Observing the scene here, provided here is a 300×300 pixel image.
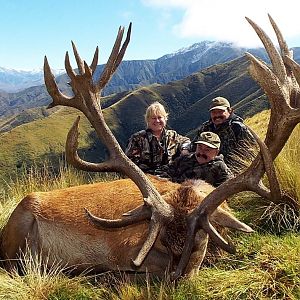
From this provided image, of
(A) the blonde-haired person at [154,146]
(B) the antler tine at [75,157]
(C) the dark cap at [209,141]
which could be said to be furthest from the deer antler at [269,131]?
(A) the blonde-haired person at [154,146]

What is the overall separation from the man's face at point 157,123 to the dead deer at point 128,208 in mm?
2281

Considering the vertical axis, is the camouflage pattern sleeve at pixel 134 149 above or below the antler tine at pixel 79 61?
below

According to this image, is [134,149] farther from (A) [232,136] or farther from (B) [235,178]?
(B) [235,178]

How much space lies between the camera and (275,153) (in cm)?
469

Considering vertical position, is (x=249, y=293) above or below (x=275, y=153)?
below

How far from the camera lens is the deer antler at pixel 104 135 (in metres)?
5.00

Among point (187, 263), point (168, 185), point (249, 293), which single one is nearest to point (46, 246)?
point (168, 185)

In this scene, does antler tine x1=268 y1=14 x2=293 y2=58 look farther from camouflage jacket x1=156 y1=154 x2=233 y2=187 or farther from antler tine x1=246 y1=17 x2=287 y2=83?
camouflage jacket x1=156 y1=154 x2=233 y2=187

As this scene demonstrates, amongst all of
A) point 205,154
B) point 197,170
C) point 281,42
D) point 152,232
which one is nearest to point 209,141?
point 205,154

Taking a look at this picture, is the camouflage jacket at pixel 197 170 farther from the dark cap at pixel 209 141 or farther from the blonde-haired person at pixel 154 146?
the blonde-haired person at pixel 154 146

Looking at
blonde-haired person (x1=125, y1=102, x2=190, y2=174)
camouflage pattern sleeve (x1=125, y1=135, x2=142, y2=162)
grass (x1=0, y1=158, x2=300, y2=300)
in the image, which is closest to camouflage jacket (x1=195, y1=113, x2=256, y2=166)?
blonde-haired person (x1=125, y1=102, x2=190, y2=174)

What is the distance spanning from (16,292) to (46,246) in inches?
45.8

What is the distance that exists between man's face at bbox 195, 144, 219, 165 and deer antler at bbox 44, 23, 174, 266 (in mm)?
1866

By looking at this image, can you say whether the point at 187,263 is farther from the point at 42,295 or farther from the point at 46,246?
the point at 46,246
